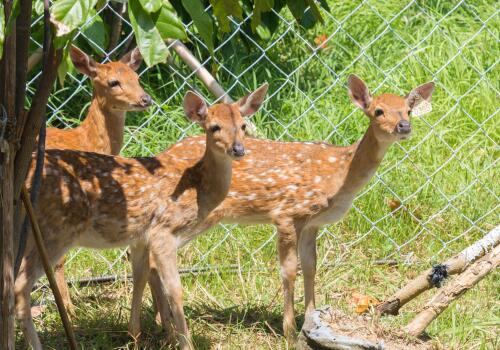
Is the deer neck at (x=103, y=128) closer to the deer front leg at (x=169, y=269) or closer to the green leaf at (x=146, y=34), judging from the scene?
the deer front leg at (x=169, y=269)

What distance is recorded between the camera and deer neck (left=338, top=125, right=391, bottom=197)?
5.22 m

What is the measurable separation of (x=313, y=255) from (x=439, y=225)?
40.1 inches

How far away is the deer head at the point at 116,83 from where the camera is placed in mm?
5566

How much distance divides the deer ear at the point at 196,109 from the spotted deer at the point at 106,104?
63cm

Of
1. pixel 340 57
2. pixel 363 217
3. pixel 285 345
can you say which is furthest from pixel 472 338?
pixel 340 57

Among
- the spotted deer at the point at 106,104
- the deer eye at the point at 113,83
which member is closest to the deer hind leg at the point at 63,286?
the spotted deer at the point at 106,104

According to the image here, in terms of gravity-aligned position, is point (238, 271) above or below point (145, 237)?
below

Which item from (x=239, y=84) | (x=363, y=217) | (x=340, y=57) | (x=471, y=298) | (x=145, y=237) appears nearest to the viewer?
(x=145, y=237)

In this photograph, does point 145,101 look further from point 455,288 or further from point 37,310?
point 455,288

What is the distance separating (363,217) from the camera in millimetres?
5875

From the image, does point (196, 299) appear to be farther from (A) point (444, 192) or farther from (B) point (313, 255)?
(A) point (444, 192)

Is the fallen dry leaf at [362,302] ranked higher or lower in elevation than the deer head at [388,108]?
lower

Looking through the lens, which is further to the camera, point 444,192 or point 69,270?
point 444,192

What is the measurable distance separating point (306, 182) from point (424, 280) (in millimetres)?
989
